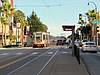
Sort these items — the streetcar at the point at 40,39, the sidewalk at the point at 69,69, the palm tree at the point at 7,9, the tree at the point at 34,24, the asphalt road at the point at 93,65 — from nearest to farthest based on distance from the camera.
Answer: the sidewalk at the point at 69,69 < the asphalt road at the point at 93,65 < the streetcar at the point at 40,39 < the palm tree at the point at 7,9 < the tree at the point at 34,24

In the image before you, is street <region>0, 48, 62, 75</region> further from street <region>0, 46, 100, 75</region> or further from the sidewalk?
the sidewalk

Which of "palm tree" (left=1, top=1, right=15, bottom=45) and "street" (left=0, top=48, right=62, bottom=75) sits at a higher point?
"palm tree" (left=1, top=1, right=15, bottom=45)

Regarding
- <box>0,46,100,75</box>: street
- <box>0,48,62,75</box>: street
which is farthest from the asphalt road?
<box>0,48,62,75</box>: street

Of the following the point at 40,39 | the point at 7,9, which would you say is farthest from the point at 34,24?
the point at 40,39

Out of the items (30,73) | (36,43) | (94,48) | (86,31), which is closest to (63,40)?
(86,31)

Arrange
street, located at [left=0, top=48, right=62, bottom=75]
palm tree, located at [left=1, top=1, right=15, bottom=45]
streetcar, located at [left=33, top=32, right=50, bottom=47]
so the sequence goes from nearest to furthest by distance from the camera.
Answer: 1. street, located at [left=0, top=48, right=62, bottom=75]
2. streetcar, located at [left=33, top=32, right=50, bottom=47]
3. palm tree, located at [left=1, top=1, right=15, bottom=45]

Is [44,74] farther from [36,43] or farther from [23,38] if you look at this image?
[23,38]

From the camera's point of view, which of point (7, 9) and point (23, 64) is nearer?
point (23, 64)

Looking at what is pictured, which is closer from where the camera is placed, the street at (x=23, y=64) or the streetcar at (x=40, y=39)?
the street at (x=23, y=64)

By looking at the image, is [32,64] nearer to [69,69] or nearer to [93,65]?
[93,65]

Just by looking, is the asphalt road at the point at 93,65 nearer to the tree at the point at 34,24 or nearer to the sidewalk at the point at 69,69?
the sidewalk at the point at 69,69

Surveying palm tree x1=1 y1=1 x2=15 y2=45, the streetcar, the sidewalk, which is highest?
palm tree x1=1 y1=1 x2=15 y2=45

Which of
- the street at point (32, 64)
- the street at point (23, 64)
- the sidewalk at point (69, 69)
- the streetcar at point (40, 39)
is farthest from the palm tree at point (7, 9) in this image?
the sidewalk at point (69, 69)

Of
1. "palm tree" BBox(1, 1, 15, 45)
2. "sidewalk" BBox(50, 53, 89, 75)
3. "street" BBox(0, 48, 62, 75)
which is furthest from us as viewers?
"palm tree" BBox(1, 1, 15, 45)
